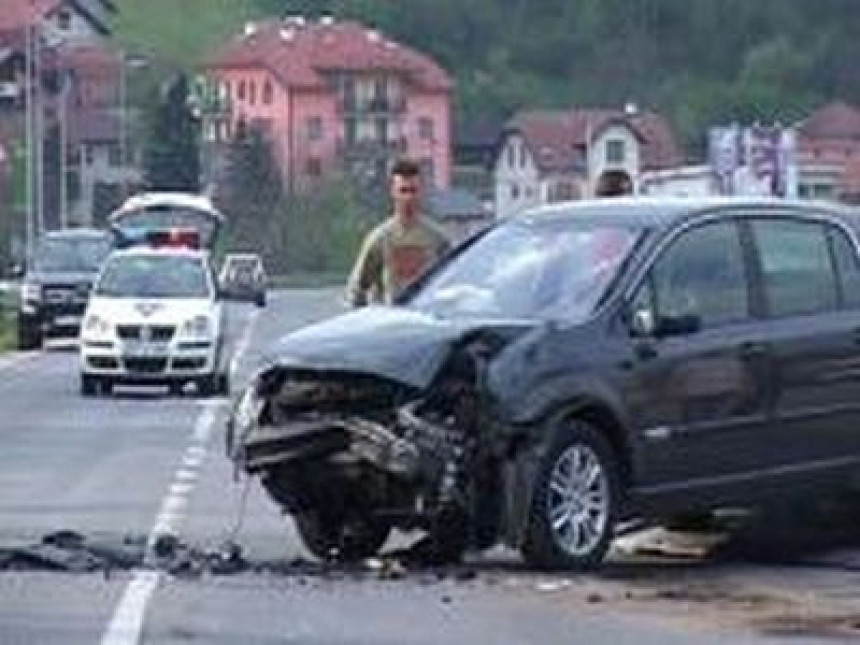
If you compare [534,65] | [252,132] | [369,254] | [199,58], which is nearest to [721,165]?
[369,254]

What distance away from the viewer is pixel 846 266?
16.1 metres

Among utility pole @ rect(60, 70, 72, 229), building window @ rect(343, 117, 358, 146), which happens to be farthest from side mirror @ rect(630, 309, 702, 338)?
building window @ rect(343, 117, 358, 146)

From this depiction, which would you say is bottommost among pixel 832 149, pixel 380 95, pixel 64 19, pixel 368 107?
pixel 832 149

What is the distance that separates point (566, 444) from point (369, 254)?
10.2 feet

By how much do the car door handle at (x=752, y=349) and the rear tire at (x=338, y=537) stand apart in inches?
75.6

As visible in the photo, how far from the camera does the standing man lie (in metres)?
17.2

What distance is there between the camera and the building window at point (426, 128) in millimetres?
128375

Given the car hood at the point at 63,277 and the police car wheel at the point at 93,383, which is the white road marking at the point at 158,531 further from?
the car hood at the point at 63,277

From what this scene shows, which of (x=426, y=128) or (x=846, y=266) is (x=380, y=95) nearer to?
(x=426, y=128)

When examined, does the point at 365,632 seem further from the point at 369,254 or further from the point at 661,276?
the point at 369,254

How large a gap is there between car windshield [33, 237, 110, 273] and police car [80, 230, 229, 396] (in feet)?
46.2

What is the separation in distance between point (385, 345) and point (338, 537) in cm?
129

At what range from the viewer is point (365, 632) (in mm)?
12484

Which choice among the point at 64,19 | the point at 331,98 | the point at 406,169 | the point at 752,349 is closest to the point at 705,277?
the point at 752,349
